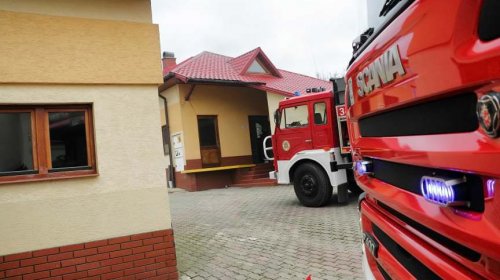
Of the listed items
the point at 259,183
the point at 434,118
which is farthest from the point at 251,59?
the point at 434,118

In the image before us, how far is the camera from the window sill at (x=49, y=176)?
411 centimetres

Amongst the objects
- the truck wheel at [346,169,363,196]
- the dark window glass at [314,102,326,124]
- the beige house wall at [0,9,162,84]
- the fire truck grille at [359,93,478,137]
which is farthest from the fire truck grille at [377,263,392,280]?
the dark window glass at [314,102,326,124]

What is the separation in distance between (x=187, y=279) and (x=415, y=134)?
385cm

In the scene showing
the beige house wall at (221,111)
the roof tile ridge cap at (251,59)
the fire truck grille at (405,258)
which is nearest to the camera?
the fire truck grille at (405,258)

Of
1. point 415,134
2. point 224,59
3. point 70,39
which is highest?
point 224,59

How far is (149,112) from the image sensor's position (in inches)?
187

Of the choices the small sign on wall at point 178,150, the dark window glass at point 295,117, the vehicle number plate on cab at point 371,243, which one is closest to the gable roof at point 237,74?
the small sign on wall at point 178,150

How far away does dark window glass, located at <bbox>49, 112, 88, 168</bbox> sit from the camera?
439cm

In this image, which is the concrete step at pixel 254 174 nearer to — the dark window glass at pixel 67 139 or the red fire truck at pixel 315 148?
the red fire truck at pixel 315 148

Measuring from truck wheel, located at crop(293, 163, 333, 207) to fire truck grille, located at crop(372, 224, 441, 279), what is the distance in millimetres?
6519

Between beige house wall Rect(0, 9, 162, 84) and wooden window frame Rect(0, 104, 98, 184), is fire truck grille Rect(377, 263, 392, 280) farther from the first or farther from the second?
beige house wall Rect(0, 9, 162, 84)

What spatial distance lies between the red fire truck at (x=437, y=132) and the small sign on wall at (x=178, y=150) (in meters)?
13.8

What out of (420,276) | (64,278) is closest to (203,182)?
(64,278)

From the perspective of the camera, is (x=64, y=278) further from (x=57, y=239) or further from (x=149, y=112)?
(x=149, y=112)
